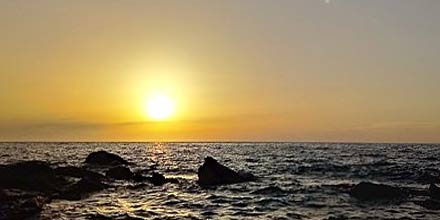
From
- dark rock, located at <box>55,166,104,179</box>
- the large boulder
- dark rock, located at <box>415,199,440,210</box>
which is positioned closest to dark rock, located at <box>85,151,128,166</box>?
dark rock, located at <box>55,166,104,179</box>

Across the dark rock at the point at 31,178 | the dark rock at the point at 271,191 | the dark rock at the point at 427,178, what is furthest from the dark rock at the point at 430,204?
the dark rock at the point at 31,178

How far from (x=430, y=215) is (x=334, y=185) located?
13.3 m

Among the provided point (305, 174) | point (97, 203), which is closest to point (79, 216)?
point (97, 203)

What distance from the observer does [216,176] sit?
43000mm

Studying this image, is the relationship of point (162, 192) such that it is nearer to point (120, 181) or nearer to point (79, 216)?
point (120, 181)

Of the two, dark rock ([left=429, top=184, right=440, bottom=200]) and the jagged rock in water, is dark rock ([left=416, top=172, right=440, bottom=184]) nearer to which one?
dark rock ([left=429, top=184, right=440, bottom=200])

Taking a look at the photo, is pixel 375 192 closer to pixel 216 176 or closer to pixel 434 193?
pixel 434 193

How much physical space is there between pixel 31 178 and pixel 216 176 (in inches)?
585

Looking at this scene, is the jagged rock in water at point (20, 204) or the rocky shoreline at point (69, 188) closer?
the jagged rock in water at point (20, 204)

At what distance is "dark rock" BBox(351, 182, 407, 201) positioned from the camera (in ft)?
106

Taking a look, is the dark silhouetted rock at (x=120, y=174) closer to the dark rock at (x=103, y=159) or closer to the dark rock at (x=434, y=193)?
the dark rock at (x=103, y=159)

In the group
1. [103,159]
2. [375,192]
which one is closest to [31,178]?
[375,192]

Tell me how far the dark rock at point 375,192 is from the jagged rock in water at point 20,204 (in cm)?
1862

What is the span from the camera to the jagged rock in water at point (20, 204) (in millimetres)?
23625
